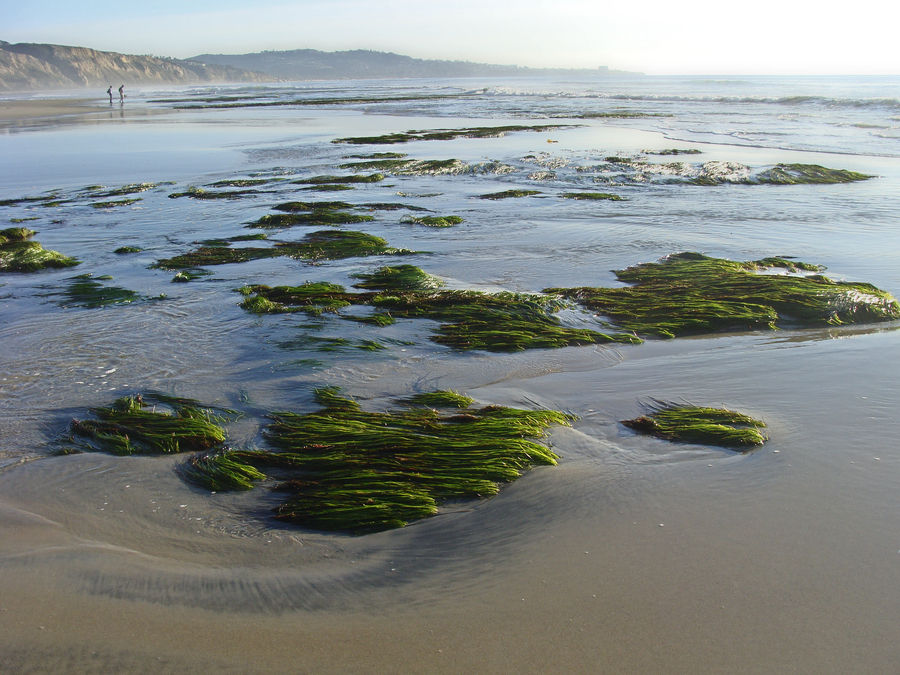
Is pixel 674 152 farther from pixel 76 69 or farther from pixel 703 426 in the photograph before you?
pixel 76 69

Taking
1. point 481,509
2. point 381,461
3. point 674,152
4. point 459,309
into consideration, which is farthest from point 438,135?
point 481,509

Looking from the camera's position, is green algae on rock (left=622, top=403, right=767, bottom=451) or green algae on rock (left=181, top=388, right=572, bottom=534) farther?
green algae on rock (left=622, top=403, right=767, bottom=451)

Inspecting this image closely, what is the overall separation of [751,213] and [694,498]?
7.13 metres

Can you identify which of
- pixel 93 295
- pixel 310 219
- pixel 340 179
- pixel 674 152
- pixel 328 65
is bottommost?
pixel 93 295

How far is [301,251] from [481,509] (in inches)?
199

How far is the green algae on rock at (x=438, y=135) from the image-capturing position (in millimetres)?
17641

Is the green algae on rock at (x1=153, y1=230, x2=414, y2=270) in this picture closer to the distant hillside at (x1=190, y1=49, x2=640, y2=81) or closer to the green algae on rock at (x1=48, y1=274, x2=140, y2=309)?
the green algae on rock at (x1=48, y1=274, x2=140, y2=309)

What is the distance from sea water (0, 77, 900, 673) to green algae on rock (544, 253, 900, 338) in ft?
0.64

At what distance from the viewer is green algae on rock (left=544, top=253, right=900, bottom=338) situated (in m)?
4.70

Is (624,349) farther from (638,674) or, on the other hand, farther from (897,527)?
(638,674)

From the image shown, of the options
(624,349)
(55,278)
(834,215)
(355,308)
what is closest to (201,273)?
(55,278)

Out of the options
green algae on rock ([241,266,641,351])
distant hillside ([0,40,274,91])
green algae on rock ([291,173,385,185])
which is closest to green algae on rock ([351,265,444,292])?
green algae on rock ([241,266,641,351])

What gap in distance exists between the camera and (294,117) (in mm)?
28109

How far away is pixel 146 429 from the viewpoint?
3.21 metres
